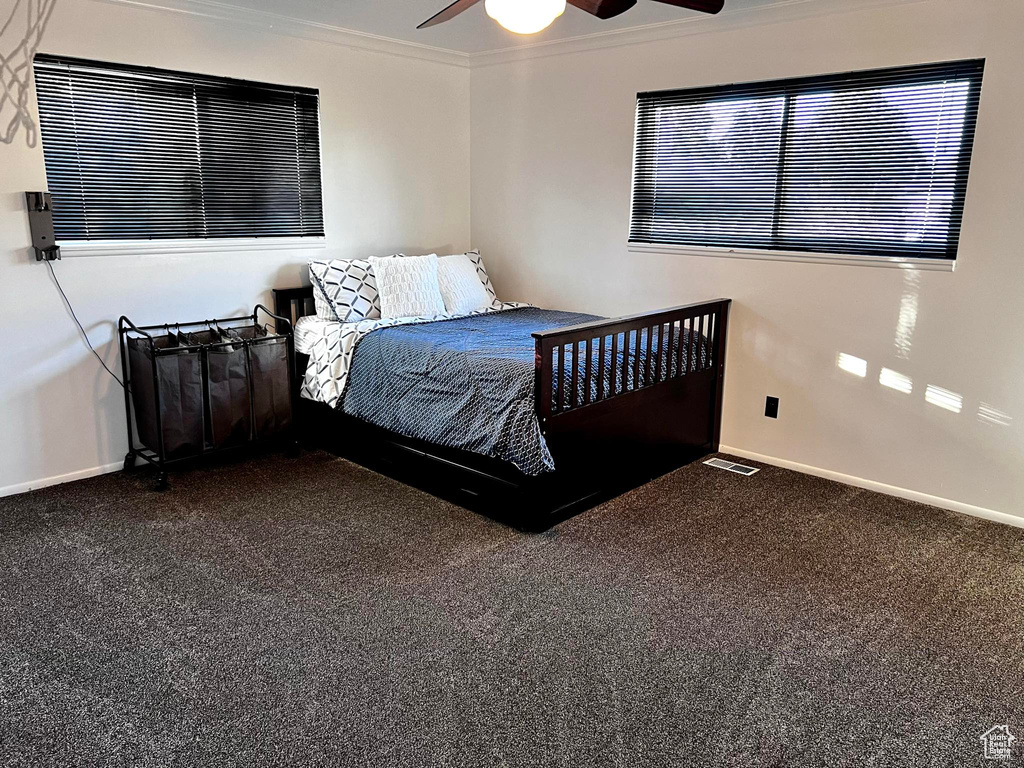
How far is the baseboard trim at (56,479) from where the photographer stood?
3.49 m

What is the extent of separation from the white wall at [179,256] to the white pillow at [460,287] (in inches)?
17.3

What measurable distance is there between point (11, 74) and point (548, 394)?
258cm

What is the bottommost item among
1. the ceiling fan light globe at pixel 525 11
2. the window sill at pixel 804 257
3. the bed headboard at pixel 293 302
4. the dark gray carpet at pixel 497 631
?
the dark gray carpet at pixel 497 631

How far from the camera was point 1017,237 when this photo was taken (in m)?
3.08

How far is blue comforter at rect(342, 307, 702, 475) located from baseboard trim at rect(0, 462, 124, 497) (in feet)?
3.84

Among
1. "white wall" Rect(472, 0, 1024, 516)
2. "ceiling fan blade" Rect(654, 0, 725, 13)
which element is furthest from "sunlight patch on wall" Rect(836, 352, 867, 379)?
"ceiling fan blade" Rect(654, 0, 725, 13)

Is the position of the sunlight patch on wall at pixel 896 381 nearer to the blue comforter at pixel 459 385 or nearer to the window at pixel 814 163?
the window at pixel 814 163

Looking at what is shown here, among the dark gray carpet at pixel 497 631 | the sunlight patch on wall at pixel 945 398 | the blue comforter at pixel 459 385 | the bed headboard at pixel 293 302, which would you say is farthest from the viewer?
the bed headboard at pixel 293 302

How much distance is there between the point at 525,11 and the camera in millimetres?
2256

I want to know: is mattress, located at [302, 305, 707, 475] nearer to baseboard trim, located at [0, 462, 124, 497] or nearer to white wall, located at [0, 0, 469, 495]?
white wall, located at [0, 0, 469, 495]

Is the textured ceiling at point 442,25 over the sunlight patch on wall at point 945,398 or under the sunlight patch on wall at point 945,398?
over

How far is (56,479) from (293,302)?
4.69 feet

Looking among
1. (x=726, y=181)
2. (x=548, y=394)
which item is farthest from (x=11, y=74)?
(x=726, y=181)

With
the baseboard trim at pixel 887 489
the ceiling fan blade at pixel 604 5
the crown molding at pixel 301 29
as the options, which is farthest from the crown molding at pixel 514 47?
the baseboard trim at pixel 887 489
